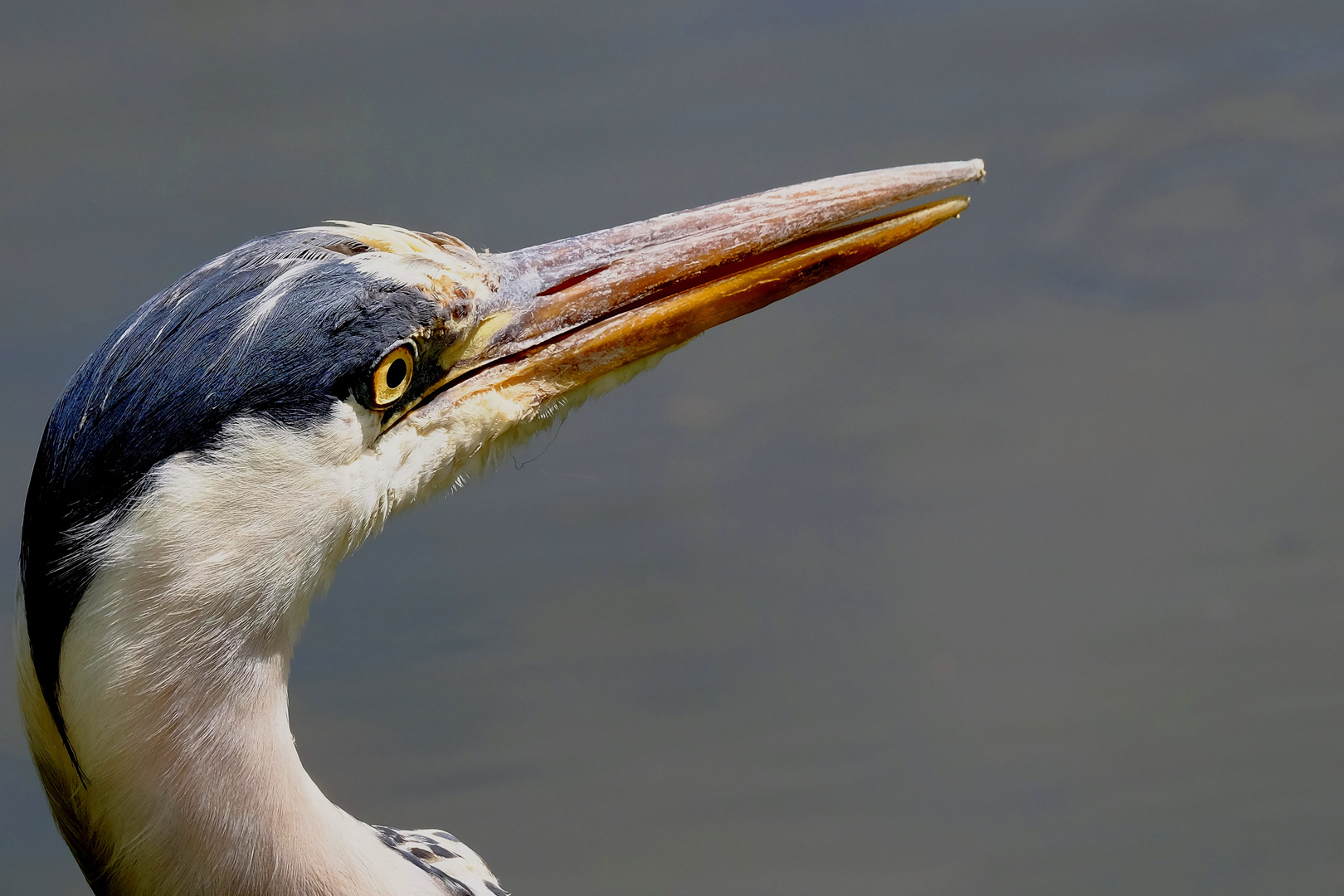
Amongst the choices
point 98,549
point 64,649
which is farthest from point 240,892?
point 98,549

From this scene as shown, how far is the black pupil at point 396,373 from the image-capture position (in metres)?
1.94

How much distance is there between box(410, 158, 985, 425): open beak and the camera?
2209 millimetres

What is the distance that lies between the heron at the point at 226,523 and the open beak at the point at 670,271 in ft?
0.34

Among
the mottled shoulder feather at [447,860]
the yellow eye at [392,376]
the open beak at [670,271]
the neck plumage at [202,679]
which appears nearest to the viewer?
the neck plumage at [202,679]

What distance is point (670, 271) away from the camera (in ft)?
7.54

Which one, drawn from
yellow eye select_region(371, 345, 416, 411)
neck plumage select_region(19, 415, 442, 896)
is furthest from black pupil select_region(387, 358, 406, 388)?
neck plumage select_region(19, 415, 442, 896)

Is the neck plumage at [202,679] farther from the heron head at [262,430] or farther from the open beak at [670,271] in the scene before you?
the open beak at [670,271]

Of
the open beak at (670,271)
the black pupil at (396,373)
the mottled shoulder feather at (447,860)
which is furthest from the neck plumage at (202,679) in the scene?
the mottled shoulder feather at (447,860)

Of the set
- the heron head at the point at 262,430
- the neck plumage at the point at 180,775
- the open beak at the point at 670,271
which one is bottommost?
the neck plumage at the point at 180,775

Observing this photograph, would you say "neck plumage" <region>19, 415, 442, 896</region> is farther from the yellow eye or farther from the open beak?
the open beak

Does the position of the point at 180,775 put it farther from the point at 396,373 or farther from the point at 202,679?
the point at 396,373

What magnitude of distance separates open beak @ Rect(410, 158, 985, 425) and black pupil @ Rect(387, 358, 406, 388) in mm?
209

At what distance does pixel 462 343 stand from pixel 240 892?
0.96 metres

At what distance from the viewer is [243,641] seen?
1.74 meters
